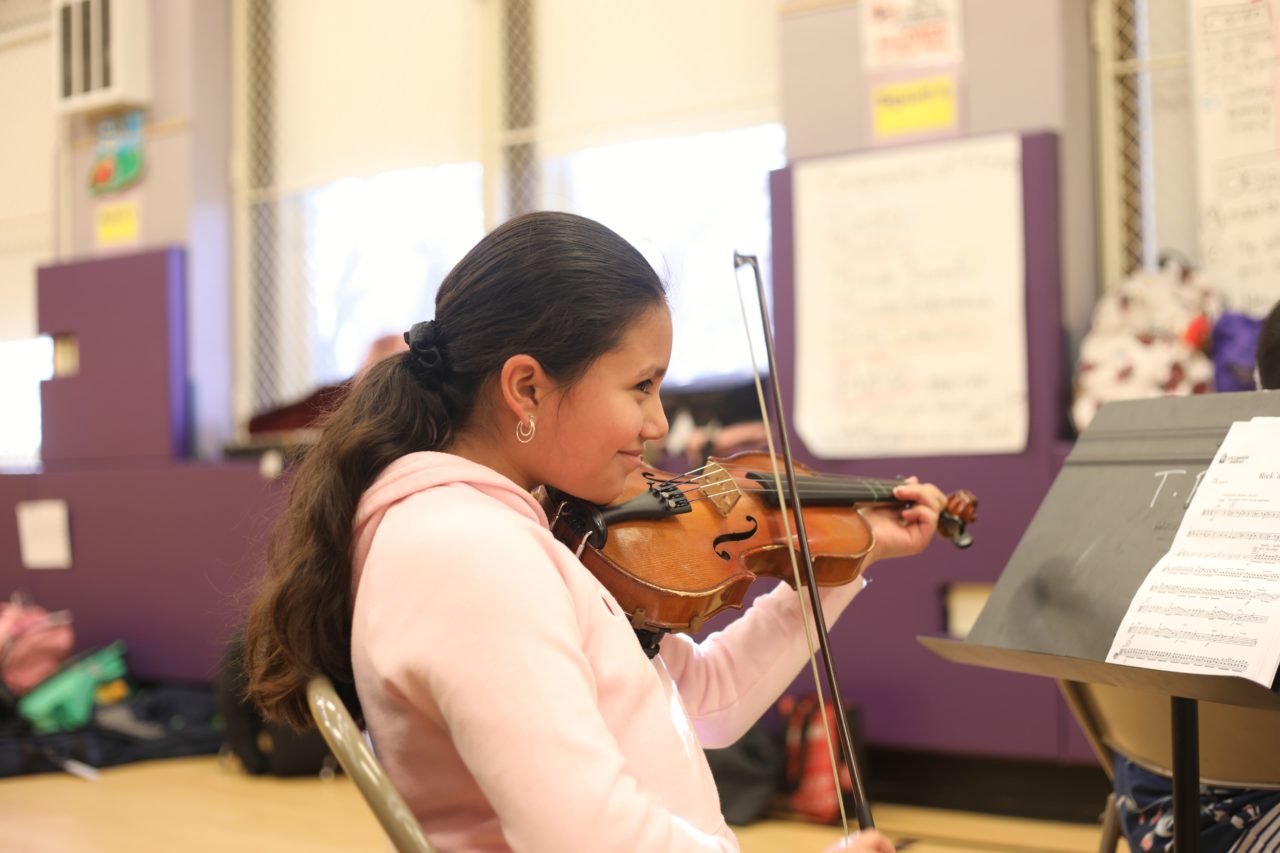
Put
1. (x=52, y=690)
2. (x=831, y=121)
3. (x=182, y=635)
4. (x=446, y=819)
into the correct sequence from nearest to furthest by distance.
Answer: (x=446, y=819)
(x=831, y=121)
(x=52, y=690)
(x=182, y=635)

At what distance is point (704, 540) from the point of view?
1.56 m

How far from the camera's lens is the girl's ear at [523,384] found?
48.7 inches

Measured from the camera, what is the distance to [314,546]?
1.18 meters

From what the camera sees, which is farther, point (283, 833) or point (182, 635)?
point (182, 635)

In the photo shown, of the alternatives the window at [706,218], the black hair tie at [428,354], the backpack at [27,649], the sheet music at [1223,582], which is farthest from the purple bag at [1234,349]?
the backpack at [27,649]

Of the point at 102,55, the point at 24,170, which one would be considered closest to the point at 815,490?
the point at 102,55

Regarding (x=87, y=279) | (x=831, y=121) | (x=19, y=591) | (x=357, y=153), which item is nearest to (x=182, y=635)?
(x=19, y=591)

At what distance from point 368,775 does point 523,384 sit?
0.39 meters

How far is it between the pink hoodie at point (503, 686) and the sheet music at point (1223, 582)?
0.47 meters

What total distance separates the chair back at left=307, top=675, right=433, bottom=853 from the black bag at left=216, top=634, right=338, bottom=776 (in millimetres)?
2810

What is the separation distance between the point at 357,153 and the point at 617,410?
12.2 ft

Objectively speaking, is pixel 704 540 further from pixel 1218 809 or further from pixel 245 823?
pixel 245 823

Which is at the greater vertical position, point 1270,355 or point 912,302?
point 912,302

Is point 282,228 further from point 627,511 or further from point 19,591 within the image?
point 627,511
